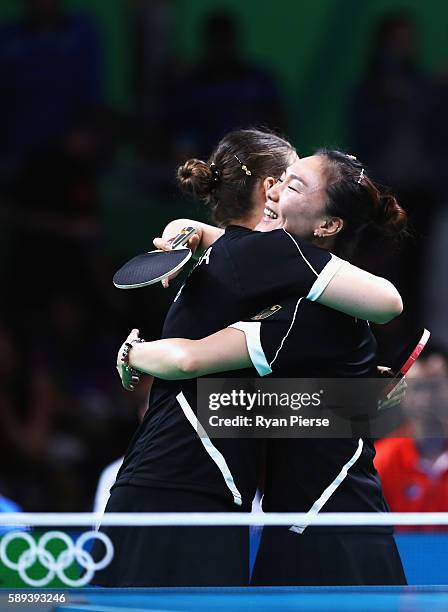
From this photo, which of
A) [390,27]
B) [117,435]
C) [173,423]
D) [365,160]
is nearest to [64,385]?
[117,435]

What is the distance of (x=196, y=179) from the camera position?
10.3 ft

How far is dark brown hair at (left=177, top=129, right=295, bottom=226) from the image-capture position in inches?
125

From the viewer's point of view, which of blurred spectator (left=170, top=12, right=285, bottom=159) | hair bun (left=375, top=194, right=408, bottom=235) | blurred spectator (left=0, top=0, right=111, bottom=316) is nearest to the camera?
hair bun (left=375, top=194, right=408, bottom=235)

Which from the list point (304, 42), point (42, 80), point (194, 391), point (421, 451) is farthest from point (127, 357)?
point (304, 42)

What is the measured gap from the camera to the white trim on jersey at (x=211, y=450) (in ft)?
9.51

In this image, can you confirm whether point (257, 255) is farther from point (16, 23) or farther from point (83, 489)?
point (16, 23)

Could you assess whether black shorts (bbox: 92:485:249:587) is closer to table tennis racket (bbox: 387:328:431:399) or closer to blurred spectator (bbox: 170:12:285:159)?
table tennis racket (bbox: 387:328:431:399)

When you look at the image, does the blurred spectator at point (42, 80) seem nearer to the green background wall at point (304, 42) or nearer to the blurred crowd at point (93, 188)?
the blurred crowd at point (93, 188)

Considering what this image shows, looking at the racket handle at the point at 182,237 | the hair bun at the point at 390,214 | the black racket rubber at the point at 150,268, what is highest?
the hair bun at the point at 390,214

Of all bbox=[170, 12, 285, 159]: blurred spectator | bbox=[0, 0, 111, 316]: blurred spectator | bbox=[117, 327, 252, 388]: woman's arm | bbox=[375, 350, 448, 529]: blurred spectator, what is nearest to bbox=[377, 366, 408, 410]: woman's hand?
bbox=[117, 327, 252, 388]: woman's arm

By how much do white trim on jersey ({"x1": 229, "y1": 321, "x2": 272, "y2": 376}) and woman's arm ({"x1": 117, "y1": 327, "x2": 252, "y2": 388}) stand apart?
0.04ft

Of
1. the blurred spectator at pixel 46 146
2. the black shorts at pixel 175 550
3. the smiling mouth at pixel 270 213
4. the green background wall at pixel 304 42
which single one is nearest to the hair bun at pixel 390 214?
the smiling mouth at pixel 270 213

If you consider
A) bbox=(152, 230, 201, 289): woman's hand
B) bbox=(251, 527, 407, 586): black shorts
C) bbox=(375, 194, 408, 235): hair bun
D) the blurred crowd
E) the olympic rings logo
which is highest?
bbox=(375, 194, 408, 235): hair bun

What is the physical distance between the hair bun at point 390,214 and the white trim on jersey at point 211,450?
2.14ft
